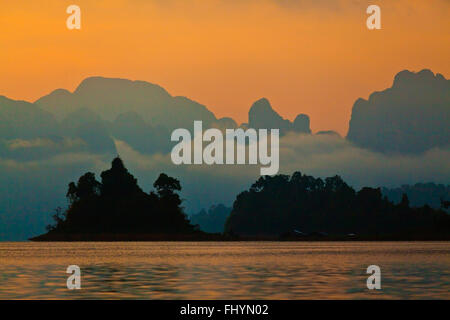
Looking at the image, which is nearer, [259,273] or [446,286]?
[446,286]

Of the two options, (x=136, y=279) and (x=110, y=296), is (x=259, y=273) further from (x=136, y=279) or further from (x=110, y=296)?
(x=110, y=296)

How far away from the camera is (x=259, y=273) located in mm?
71250
